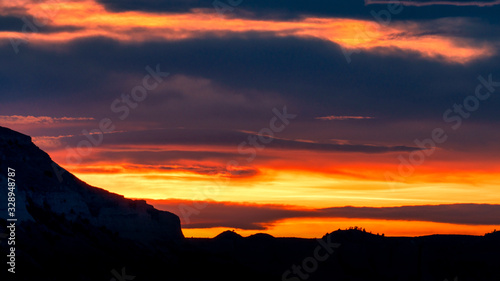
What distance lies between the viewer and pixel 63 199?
12562cm

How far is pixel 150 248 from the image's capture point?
139 meters

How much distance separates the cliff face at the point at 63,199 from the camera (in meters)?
117

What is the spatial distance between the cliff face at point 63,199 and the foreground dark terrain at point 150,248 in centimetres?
20

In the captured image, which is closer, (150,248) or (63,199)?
(63,199)

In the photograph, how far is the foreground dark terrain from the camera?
108062 mm

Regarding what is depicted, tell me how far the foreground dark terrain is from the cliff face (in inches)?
7.7

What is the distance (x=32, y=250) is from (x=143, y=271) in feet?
68.7

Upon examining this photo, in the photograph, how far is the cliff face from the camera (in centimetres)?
11675

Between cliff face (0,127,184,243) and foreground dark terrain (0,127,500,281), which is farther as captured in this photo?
cliff face (0,127,184,243)

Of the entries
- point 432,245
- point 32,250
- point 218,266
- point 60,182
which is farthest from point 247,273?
point 432,245

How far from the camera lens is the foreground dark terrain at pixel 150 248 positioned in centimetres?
10806

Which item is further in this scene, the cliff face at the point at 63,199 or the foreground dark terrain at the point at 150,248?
the cliff face at the point at 63,199

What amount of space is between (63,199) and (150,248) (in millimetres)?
19512

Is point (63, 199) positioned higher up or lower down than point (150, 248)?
higher up
